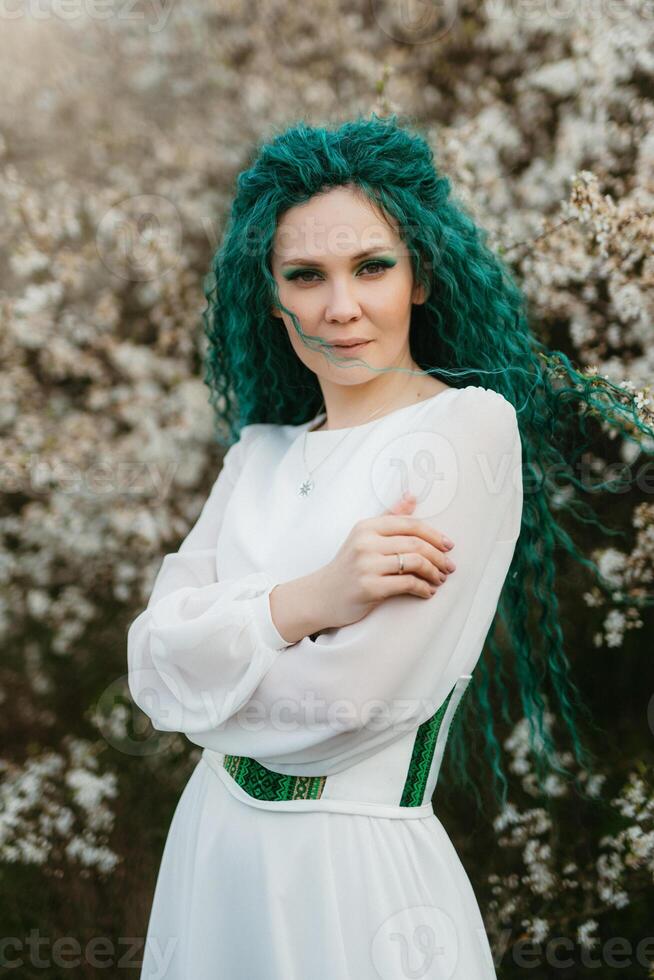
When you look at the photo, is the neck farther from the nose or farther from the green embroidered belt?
the green embroidered belt

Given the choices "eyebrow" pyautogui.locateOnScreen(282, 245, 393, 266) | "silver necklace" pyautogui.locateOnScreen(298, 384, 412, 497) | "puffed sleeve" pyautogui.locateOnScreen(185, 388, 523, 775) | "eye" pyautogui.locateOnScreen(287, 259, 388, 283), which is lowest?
"puffed sleeve" pyautogui.locateOnScreen(185, 388, 523, 775)

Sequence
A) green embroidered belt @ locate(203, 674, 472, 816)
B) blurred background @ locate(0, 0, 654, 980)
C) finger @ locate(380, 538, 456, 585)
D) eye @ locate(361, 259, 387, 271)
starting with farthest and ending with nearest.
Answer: blurred background @ locate(0, 0, 654, 980) < eye @ locate(361, 259, 387, 271) < green embroidered belt @ locate(203, 674, 472, 816) < finger @ locate(380, 538, 456, 585)

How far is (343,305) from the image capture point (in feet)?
4.30

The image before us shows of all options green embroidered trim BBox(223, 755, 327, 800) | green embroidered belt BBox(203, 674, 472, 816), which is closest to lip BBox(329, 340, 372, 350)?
green embroidered belt BBox(203, 674, 472, 816)

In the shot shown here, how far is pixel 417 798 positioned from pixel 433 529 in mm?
425

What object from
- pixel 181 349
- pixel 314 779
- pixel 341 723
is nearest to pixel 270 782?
pixel 314 779

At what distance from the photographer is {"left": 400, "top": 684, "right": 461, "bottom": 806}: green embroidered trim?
1280mm

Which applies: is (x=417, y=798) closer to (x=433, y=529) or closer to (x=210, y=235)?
(x=433, y=529)

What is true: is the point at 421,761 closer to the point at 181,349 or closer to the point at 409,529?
the point at 409,529

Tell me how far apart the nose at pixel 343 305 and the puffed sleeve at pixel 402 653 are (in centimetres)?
21

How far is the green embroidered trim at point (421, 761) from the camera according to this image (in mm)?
1280

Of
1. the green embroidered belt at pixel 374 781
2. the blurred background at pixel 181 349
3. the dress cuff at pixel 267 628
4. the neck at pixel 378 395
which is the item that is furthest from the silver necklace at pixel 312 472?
the blurred background at pixel 181 349

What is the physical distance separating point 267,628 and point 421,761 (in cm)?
32

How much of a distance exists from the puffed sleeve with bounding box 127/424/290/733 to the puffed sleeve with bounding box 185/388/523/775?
3 centimetres
